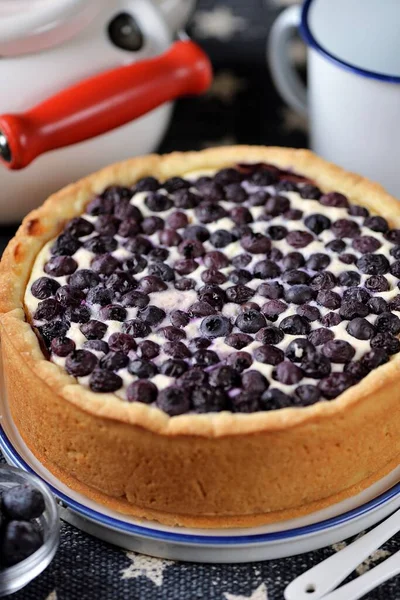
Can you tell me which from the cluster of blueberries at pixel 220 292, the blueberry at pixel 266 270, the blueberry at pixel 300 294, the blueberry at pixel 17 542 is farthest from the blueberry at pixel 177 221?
the blueberry at pixel 17 542

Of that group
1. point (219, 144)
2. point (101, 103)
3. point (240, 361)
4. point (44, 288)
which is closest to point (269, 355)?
point (240, 361)

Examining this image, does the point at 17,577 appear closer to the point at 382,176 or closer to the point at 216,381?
the point at 216,381

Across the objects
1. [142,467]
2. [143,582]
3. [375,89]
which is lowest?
[143,582]

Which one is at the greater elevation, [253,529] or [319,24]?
[319,24]

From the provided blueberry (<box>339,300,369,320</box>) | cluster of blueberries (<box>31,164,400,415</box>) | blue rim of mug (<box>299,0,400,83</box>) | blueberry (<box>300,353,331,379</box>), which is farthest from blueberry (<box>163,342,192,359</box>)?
blue rim of mug (<box>299,0,400,83</box>)

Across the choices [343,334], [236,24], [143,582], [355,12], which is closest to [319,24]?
[355,12]

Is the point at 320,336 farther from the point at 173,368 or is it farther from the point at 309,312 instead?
the point at 173,368

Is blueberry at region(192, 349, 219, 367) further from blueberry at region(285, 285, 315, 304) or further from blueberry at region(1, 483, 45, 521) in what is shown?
blueberry at region(1, 483, 45, 521)
